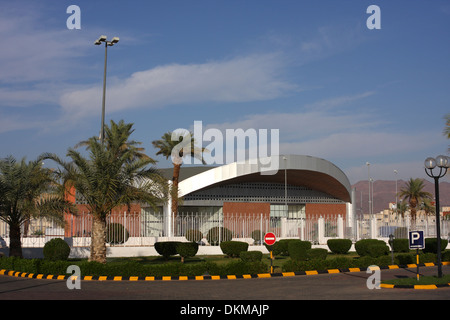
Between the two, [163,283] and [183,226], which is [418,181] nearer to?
[183,226]

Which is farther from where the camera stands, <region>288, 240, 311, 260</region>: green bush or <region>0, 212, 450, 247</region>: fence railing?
<region>0, 212, 450, 247</region>: fence railing

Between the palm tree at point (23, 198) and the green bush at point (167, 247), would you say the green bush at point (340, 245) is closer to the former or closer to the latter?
the green bush at point (167, 247)

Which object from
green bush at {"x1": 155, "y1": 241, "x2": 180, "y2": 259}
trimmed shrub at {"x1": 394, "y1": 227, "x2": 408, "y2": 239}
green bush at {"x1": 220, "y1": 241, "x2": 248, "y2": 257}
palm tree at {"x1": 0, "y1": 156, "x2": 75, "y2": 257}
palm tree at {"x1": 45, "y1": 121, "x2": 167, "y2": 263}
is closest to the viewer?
palm tree at {"x1": 45, "y1": 121, "x2": 167, "y2": 263}

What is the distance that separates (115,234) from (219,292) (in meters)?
17.2

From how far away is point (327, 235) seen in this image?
40281mm

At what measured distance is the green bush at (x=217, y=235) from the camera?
1389 inches

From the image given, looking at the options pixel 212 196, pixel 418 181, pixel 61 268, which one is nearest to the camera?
pixel 61 268

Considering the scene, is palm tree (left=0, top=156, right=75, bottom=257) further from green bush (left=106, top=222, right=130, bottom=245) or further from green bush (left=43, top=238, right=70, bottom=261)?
green bush (left=106, top=222, right=130, bottom=245)

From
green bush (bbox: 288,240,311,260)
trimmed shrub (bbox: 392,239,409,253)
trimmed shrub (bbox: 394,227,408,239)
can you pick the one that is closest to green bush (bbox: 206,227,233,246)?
green bush (bbox: 288,240,311,260)

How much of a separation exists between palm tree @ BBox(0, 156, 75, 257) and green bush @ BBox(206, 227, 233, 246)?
37.3 ft

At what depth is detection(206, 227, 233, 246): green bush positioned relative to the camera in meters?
35.3

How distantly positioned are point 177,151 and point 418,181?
36.1 m

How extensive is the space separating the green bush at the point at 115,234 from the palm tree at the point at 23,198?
5.76 meters
